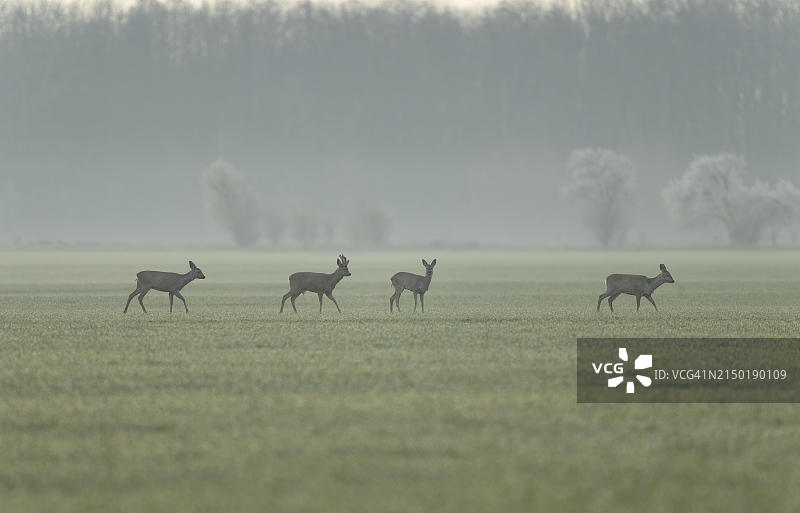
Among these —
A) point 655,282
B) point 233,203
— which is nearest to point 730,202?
point 233,203

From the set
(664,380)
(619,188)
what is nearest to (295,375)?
(664,380)

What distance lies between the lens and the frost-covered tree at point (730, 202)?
520 feet

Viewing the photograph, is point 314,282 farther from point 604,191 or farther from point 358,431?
point 604,191

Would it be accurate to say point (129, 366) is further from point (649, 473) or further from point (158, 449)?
point (649, 473)

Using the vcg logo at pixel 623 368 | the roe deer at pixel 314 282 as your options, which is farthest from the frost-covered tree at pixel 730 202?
the vcg logo at pixel 623 368

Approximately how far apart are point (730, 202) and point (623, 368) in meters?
146

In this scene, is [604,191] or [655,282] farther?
[604,191]

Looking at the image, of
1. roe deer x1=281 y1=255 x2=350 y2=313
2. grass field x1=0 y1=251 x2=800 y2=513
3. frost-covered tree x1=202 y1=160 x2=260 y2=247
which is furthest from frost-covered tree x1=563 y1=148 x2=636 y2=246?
grass field x1=0 y1=251 x2=800 y2=513

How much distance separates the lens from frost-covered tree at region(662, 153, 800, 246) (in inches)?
6240

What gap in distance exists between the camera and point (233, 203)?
191m

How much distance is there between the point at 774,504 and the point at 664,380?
23.0 feet

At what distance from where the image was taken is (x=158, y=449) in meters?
12.0

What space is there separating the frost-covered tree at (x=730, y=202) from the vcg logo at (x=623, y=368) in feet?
472

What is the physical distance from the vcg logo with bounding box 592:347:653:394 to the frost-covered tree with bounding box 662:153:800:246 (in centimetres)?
14384
